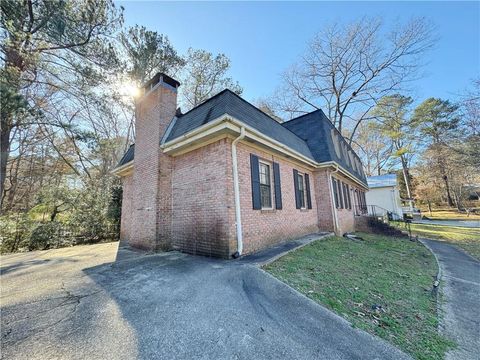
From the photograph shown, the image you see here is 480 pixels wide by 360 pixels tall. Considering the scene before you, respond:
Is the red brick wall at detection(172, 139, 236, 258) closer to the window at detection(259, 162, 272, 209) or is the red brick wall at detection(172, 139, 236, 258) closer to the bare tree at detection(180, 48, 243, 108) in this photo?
the window at detection(259, 162, 272, 209)

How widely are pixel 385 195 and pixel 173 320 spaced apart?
89.6ft

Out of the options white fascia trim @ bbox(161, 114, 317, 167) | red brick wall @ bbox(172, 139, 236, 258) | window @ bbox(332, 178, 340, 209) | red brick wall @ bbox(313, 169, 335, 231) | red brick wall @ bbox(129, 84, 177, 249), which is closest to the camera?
white fascia trim @ bbox(161, 114, 317, 167)

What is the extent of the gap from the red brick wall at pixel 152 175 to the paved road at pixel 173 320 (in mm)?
2317

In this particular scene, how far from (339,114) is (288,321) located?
2079cm

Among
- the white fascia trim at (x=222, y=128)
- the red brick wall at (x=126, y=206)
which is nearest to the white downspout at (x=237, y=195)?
the white fascia trim at (x=222, y=128)

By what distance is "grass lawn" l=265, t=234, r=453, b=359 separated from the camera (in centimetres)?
266

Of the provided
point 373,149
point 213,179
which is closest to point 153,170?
point 213,179

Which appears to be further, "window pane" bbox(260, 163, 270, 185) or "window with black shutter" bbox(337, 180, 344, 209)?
"window with black shutter" bbox(337, 180, 344, 209)

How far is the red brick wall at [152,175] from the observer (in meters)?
6.19

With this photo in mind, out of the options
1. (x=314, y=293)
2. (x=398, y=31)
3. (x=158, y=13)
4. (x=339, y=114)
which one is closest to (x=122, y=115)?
(x=158, y=13)

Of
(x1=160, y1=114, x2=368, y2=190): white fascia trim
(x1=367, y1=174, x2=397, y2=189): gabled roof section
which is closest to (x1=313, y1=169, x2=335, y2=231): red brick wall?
(x1=160, y1=114, x2=368, y2=190): white fascia trim

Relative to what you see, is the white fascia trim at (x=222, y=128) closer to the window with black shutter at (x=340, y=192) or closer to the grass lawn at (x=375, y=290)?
the grass lawn at (x=375, y=290)

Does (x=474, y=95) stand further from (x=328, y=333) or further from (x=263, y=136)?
(x=328, y=333)

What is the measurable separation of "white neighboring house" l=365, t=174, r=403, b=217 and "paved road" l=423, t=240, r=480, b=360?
16.9 metres
